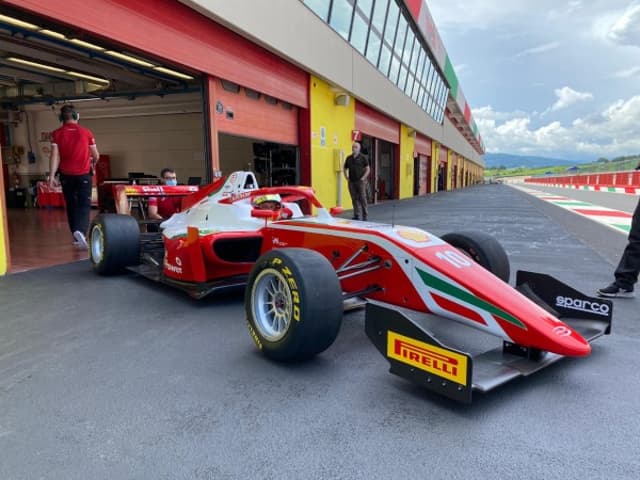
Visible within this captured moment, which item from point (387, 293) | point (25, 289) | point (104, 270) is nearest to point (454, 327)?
point (387, 293)

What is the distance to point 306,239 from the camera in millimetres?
3025

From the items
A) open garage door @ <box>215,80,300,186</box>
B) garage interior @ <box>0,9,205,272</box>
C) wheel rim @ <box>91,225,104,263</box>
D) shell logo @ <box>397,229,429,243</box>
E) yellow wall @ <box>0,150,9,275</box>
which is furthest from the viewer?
open garage door @ <box>215,80,300,186</box>

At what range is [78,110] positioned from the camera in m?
13.7

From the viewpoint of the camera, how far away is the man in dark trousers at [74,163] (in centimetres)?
543

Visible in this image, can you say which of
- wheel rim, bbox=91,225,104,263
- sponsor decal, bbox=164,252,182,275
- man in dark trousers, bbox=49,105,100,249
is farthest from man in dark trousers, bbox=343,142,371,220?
sponsor decal, bbox=164,252,182,275

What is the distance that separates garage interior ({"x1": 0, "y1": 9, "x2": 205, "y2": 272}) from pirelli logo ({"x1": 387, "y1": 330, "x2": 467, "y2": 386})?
434cm

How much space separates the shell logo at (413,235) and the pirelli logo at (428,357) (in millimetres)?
748

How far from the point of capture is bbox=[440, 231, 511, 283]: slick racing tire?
2953 mm

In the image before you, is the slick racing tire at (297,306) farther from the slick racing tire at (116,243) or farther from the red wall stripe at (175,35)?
the red wall stripe at (175,35)

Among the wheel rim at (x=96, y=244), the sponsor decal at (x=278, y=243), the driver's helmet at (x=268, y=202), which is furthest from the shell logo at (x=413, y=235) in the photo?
the wheel rim at (x=96, y=244)

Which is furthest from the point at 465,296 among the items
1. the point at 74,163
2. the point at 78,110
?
the point at 78,110

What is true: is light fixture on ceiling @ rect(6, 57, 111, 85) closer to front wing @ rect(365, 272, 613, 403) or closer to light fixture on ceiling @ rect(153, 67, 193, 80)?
light fixture on ceiling @ rect(153, 67, 193, 80)

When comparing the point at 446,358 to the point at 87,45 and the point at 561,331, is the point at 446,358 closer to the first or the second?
the point at 561,331

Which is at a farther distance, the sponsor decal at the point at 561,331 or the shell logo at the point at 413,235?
the shell logo at the point at 413,235
